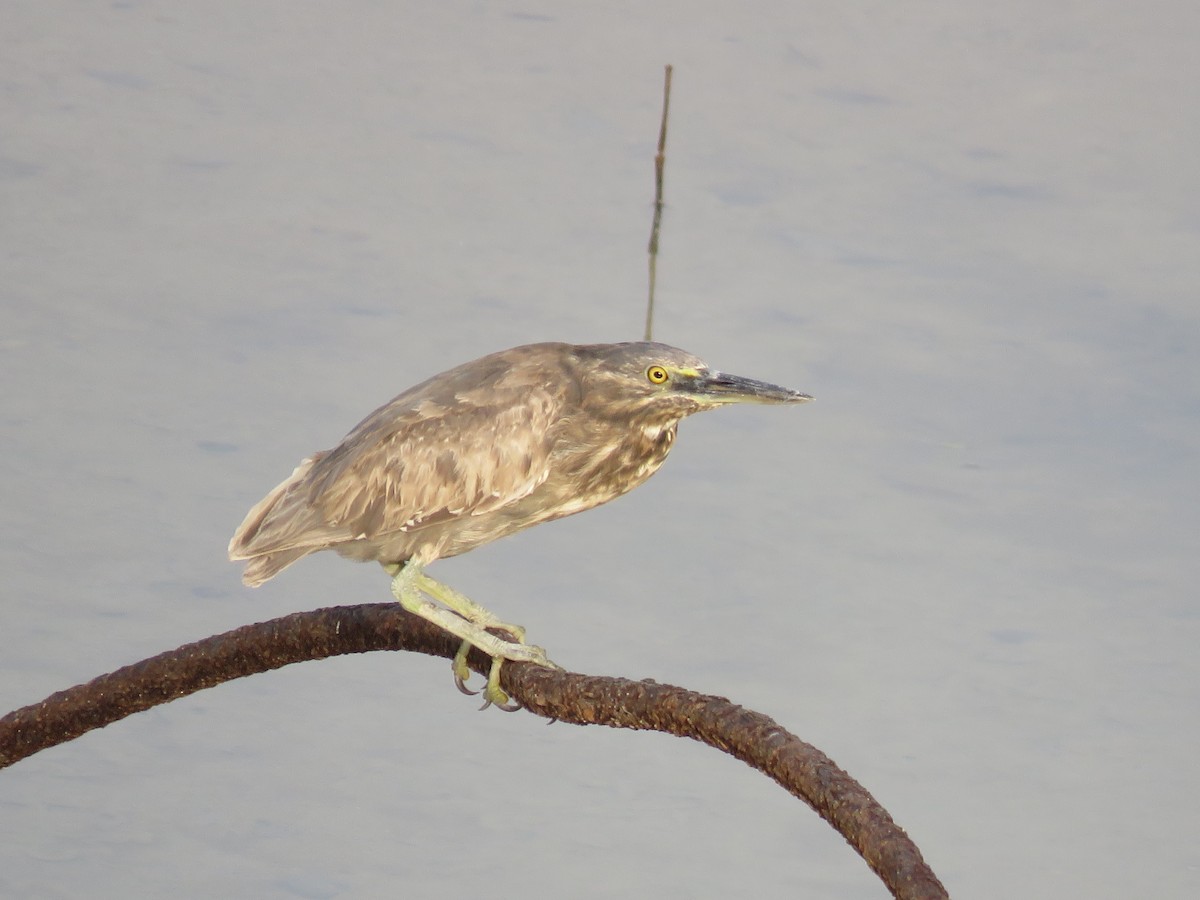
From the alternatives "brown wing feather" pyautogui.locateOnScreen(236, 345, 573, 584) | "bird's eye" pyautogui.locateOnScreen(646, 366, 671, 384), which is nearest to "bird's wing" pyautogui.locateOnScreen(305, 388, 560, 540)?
"brown wing feather" pyautogui.locateOnScreen(236, 345, 573, 584)

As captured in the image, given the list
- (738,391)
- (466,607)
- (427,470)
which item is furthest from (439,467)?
(738,391)

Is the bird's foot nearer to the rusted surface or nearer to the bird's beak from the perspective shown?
the rusted surface

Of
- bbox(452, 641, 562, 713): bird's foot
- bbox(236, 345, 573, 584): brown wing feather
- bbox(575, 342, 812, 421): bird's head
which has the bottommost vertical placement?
bbox(452, 641, 562, 713): bird's foot

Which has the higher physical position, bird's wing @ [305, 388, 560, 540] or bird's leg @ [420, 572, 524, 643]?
bird's wing @ [305, 388, 560, 540]

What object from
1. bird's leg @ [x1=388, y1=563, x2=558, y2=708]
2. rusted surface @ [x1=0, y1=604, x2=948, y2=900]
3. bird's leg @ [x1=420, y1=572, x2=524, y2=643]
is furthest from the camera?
bird's leg @ [x1=420, y1=572, x2=524, y2=643]

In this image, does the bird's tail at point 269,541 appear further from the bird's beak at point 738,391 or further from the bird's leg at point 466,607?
the bird's beak at point 738,391
